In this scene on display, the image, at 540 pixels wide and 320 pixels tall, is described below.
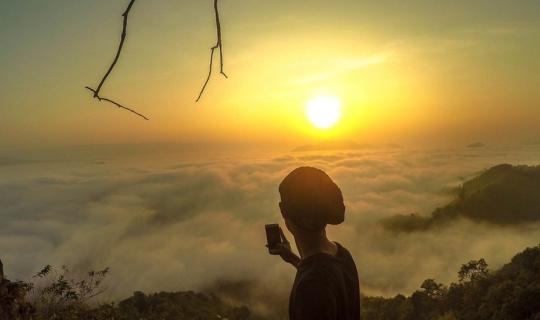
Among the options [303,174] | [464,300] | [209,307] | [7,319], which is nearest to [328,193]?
[303,174]

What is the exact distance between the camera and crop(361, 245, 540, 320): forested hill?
64312mm

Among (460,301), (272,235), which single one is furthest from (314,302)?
(460,301)

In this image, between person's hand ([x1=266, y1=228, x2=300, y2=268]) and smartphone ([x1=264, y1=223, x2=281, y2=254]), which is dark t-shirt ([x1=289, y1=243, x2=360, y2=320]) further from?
smartphone ([x1=264, y1=223, x2=281, y2=254])

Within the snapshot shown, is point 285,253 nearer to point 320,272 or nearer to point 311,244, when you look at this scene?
point 311,244

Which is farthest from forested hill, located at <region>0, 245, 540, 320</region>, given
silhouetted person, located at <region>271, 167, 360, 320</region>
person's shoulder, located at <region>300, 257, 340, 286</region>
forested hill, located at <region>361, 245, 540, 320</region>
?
person's shoulder, located at <region>300, 257, 340, 286</region>

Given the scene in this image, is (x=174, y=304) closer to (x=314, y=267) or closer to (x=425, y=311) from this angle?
(x=425, y=311)

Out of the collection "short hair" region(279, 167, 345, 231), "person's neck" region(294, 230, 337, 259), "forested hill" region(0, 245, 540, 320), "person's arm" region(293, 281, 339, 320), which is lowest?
"forested hill" region(0, 245, 540, 320)

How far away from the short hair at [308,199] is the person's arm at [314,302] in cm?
36

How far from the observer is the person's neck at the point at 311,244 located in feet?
7.64

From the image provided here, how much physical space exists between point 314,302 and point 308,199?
548 millimetres

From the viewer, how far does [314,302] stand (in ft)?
6.63

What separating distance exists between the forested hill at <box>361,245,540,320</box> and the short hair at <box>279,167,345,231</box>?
72466mm

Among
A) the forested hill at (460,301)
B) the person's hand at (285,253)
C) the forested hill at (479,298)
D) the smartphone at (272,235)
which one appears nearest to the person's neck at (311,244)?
the person's hand at (285,253)

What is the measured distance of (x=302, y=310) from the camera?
2014mm
